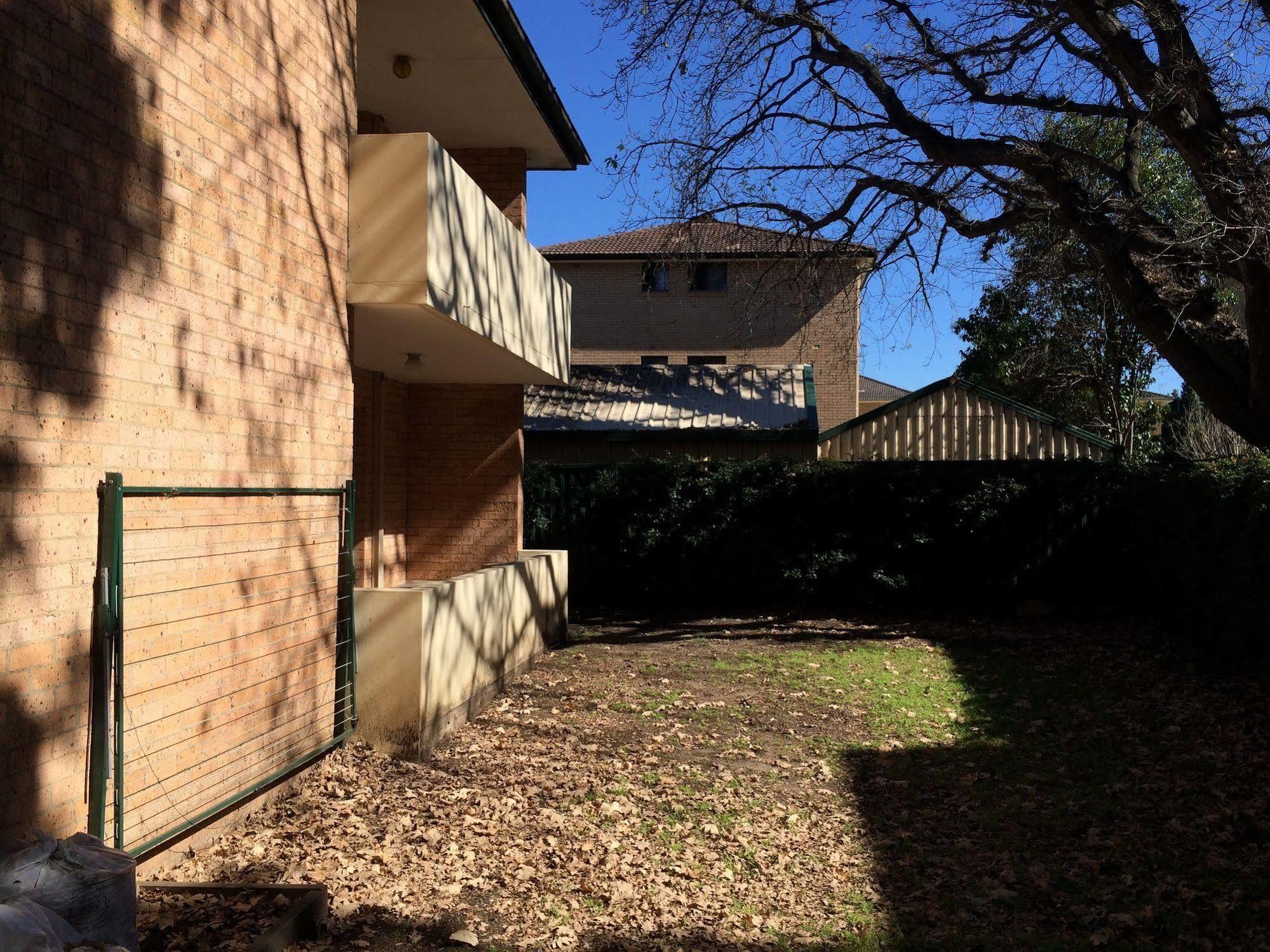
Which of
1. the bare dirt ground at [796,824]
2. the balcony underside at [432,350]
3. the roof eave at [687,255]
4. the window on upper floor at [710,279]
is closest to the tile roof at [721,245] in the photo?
the roof eave at [687,255]

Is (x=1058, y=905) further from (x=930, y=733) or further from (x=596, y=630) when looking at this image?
(x=596, y=630)

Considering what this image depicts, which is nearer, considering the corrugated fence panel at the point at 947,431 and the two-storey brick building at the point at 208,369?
the two-storey brick building at the point at 208,369

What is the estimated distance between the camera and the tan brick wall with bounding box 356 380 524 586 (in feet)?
37.6

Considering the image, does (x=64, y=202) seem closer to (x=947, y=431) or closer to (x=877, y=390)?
(x=947, y=431)

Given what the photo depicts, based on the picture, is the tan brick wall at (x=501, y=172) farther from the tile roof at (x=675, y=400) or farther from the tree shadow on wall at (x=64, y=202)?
the tree shadow on wall at (x=64, y=202)

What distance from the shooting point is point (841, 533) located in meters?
15.1

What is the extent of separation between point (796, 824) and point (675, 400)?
43.5 feet

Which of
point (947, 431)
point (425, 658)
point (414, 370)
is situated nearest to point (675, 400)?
point (947, 431)

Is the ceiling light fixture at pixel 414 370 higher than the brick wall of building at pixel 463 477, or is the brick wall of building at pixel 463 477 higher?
the ceiling light fixture at pixel 414 370

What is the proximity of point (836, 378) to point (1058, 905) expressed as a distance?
88.2 feet

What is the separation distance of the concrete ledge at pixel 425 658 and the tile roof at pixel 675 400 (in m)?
8.84

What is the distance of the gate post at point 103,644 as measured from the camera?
4.13 metres

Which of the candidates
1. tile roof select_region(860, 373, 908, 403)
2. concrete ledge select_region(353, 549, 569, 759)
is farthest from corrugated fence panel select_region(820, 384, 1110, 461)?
tile roof select_region(860, 373, 908, 403)

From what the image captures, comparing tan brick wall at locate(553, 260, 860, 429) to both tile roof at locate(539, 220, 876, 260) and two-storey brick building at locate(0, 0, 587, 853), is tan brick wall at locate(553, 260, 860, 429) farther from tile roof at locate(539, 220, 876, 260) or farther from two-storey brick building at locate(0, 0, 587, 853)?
two-storey brick building at locate(0, 0, 587, 853)
